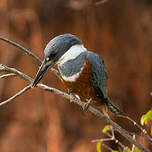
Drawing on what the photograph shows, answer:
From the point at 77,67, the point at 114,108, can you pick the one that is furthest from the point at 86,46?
the point at 77,67

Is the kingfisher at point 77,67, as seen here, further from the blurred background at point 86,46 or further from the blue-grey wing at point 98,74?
the blurred background at point 86,46

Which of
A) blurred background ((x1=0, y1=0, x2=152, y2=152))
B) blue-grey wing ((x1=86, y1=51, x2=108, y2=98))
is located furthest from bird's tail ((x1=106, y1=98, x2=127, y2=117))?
blurred background ((x1=0, y1=0, x2=152, y2=152))

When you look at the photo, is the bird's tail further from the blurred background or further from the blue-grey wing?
the blurred background

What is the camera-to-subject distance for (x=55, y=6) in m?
4.33

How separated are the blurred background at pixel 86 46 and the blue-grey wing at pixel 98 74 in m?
2.06

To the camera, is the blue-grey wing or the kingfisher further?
the blue-grey wing

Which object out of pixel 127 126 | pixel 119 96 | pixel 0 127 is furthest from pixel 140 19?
pixel 0 127

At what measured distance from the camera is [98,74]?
213 cm

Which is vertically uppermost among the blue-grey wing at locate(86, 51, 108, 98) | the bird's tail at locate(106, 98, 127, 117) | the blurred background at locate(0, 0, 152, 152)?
the blue-grey wing at locate(86, 51, 108, 98)

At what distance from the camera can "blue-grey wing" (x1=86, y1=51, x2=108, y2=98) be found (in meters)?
2.09

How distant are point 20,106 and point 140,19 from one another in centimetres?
181

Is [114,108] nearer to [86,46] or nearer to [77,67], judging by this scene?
[77,67]

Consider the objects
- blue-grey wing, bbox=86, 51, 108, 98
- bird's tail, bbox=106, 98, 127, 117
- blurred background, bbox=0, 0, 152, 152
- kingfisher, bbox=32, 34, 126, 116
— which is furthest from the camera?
blurred background, bbox=0, 0, 152, 152

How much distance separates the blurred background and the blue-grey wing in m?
2.06
